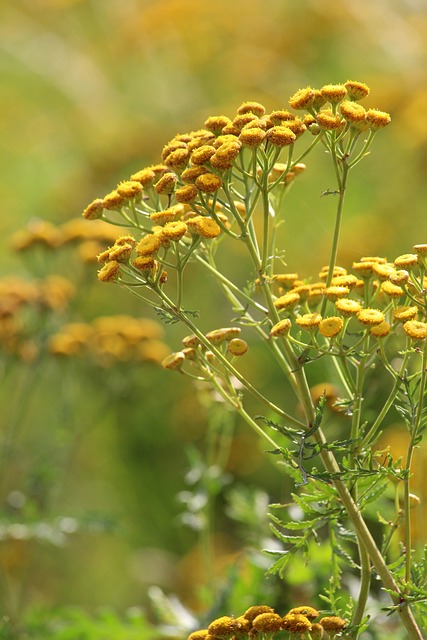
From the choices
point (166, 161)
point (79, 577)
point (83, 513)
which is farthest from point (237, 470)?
point (166, 161)

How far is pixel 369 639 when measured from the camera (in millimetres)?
2982

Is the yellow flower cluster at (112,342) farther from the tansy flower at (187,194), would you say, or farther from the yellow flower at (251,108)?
the tansy flower at (187,194)

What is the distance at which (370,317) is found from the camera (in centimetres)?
190

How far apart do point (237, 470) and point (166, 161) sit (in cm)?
360

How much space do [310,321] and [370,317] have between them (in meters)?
0.12

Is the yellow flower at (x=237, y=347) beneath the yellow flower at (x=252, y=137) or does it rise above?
beneath

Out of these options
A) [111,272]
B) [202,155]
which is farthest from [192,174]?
[111,272]

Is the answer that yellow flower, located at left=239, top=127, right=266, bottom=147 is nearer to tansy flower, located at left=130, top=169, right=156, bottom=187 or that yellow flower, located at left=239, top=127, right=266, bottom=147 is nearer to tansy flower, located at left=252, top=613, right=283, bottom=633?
tansy flower, located at left=130, top=169, right=156, bottom=187

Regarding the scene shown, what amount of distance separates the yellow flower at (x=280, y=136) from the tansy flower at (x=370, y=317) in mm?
→ 388

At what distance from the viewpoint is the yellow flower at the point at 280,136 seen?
1944 mm

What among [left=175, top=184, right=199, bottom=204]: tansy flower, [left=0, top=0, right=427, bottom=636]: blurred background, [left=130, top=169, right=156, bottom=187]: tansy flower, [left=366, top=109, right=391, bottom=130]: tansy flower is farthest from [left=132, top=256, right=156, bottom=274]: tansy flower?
[left=0, top=0, right=427, bottom=636]: blurred background

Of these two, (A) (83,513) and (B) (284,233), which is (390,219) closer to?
(B) (284,233)

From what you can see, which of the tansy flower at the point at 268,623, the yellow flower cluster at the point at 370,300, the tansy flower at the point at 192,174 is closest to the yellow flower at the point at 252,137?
the tansy flower at the point at 192,174

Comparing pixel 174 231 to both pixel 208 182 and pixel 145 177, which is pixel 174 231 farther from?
pixel 145 177
